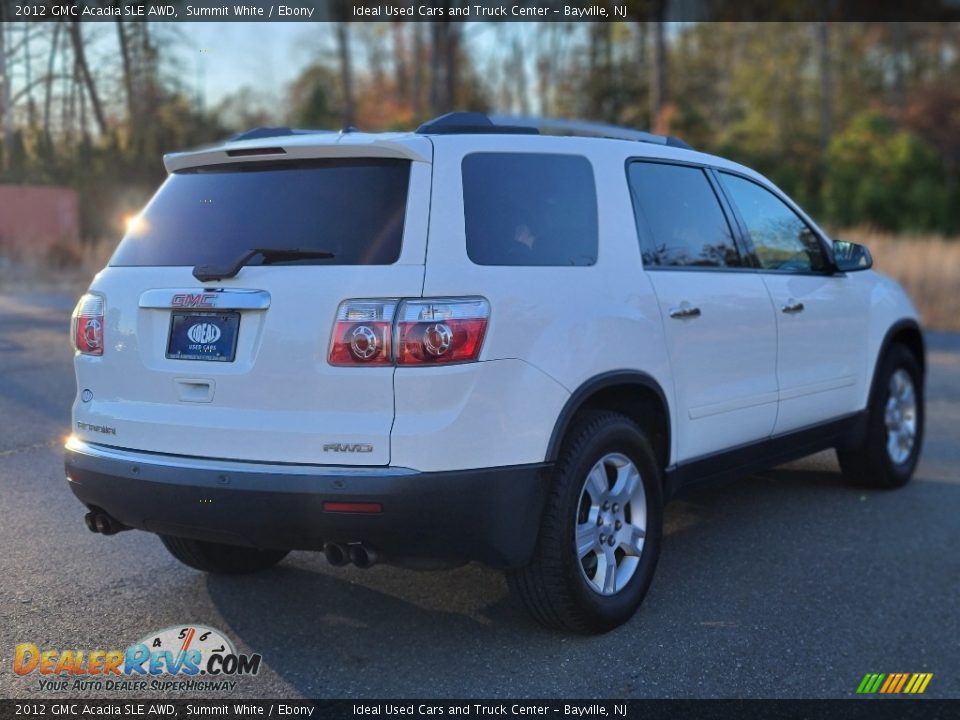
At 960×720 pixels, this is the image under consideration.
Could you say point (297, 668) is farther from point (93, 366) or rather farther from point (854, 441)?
point (854, 441)

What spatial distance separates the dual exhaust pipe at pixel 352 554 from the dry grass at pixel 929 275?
1475 cm

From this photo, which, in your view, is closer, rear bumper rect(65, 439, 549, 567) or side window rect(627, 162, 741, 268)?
rear bumper rect(65, 439, 549, 567)

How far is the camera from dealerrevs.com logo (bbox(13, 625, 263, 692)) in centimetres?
374

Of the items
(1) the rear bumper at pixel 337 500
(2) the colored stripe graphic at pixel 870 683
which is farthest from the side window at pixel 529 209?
(2) the colored stripe graphic at pixel 870 683

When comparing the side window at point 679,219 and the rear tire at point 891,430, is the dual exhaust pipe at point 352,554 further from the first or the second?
the rear tire at point 891,430

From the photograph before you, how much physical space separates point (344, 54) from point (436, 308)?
39.1m

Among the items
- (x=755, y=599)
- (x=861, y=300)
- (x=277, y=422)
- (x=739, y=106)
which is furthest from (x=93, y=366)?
(x=739, y=106)

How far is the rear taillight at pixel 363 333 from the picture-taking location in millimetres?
3574

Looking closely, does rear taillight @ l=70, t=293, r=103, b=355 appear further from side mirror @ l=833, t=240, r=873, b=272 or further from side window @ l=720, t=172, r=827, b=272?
side mirror @ l=833, t=240, r=873, b=272

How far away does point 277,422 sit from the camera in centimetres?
366

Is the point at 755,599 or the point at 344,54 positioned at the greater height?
the point at 344,54

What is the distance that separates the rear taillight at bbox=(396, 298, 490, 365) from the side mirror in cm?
307

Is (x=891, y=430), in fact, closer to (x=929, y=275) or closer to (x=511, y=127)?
(x=511, y=127)

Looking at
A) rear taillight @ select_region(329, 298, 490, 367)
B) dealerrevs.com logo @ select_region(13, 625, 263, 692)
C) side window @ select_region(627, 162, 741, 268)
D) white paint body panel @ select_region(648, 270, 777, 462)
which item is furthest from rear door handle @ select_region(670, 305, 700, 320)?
dealerrevs.com logo @ select_region(13, 625, 263, 692)
